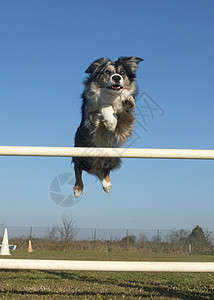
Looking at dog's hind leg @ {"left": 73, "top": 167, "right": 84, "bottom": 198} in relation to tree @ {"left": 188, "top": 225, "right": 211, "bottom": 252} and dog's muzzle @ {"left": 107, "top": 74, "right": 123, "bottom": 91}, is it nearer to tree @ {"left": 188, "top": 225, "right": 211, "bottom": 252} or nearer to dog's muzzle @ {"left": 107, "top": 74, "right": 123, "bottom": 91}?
dog's muzzle @ {"left": 107, "top": 74, "right": 123, "bottom": 91}

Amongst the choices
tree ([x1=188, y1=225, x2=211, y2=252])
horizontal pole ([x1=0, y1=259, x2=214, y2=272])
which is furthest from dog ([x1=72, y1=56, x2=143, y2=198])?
tree ([x1=188, y1=225, x2=211, y2=252])

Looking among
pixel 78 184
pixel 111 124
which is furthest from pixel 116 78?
pixel 78 184

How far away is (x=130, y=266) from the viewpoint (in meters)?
2.41

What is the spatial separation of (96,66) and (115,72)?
330mm

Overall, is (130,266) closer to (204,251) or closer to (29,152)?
(29,152)

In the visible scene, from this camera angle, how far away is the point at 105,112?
4.20m

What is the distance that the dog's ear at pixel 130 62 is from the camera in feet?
15.7

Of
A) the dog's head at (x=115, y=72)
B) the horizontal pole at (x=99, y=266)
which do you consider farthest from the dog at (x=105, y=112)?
the horizontal pole at (x=99, y=266)

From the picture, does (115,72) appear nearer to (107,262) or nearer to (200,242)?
(107,262)

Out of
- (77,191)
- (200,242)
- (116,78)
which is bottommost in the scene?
(200,242)

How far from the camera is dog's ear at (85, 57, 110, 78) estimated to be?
471 cm

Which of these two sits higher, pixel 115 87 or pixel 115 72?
pixel 115 72

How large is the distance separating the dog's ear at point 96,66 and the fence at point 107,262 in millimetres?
2403

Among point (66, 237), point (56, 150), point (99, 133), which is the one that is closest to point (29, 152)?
point (56, 150)
